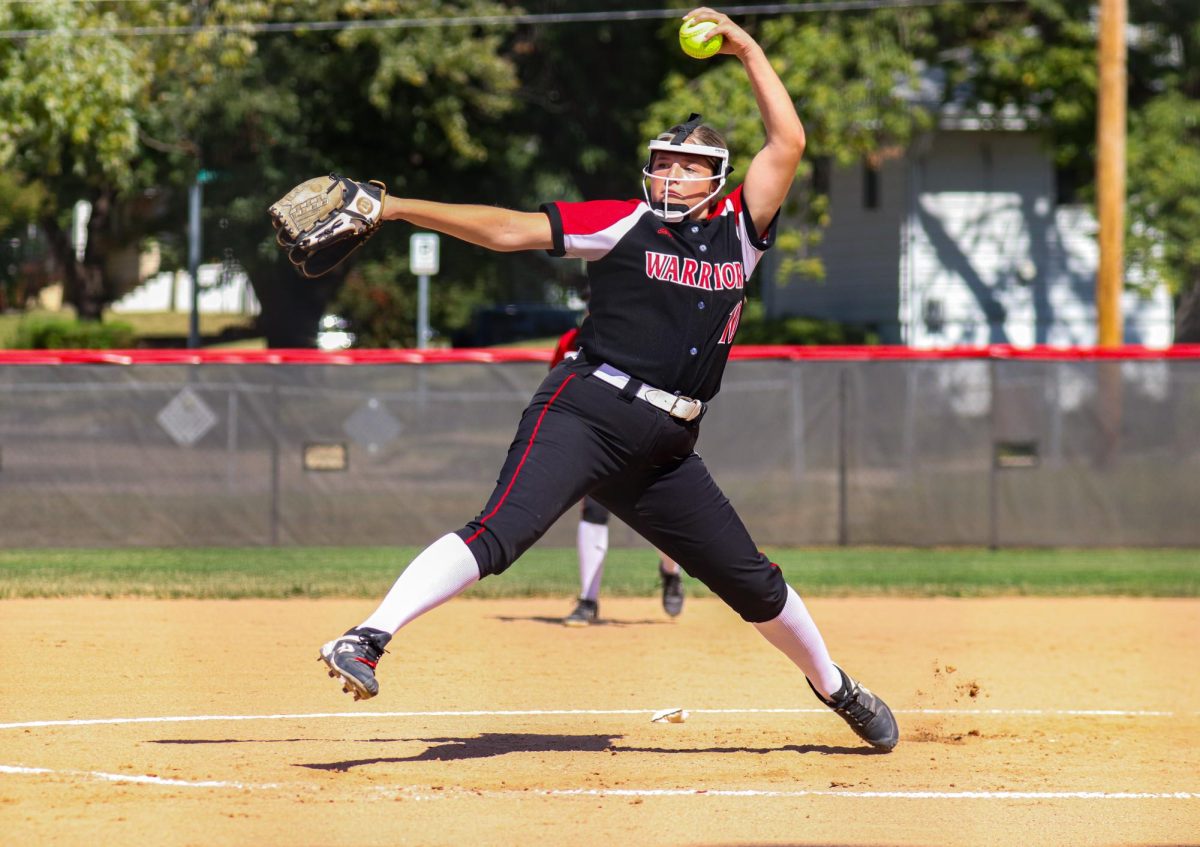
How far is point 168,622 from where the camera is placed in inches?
400

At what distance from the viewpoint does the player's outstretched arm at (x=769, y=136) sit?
5.45 metres

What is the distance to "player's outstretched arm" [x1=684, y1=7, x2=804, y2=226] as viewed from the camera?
17.9 feet

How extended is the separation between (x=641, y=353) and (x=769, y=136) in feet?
2.92

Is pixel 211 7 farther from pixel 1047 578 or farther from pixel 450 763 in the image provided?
pixel 450 763

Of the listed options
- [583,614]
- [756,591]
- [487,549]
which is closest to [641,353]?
[487,549]

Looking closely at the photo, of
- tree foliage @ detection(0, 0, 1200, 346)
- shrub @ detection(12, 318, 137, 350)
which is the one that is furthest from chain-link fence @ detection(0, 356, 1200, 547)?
shrub @ detection(12, 318, 137, 350)

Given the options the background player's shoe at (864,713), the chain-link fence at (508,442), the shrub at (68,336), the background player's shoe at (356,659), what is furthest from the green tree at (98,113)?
the background player's shoe at (356,659)

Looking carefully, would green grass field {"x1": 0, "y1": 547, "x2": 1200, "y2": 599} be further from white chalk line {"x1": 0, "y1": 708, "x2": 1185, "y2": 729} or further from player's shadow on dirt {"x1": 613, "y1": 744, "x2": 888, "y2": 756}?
player's shadow on dirt {"x1": 613, "y1": 744, "x2": 888, "y2": 756}

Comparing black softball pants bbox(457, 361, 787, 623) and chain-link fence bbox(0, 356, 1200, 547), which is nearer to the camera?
black softball pants bbox(457, 361, 787, 623)

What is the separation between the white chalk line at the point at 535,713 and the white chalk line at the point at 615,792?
40.0 inches

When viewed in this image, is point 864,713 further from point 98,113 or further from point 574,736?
point 98,113

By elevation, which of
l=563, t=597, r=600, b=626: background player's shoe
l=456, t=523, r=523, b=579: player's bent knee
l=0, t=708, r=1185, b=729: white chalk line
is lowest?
l=563, t=597, r=600, b=626: background player's shoe

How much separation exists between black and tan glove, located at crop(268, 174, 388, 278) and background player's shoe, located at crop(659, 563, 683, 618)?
Answer: 6.09 metres

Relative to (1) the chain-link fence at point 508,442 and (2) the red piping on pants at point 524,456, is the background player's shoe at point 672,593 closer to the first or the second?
(1) the chain-link fence at point 508,442
